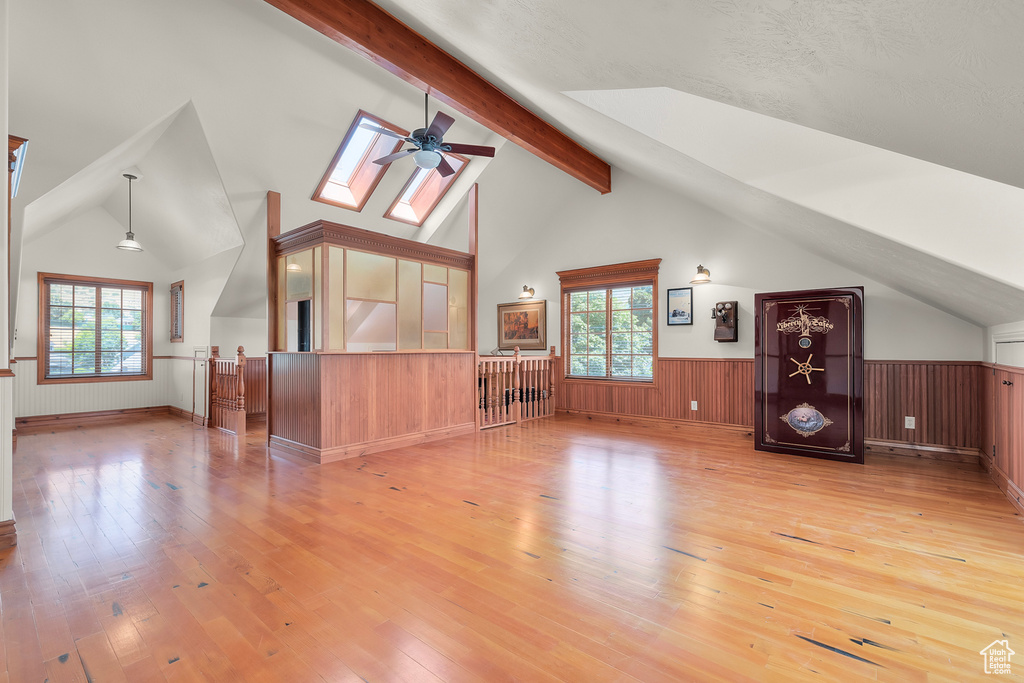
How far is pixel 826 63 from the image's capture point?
1.32 m

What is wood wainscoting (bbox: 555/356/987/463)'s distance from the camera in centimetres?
478

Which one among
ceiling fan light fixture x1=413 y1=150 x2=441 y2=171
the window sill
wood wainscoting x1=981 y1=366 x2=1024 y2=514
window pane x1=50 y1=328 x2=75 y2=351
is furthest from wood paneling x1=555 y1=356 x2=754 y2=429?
window pane x1=50 y1=328 x2=75 y2=351

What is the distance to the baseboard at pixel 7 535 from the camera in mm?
2744

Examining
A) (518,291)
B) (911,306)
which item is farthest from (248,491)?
(911,306)

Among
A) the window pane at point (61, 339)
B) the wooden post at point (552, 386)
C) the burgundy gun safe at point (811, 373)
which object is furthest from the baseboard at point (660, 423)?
the window pane at point (61, 339)

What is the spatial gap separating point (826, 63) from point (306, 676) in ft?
8.57

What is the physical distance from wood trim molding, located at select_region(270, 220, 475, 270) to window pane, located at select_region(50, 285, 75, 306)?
4650 mm

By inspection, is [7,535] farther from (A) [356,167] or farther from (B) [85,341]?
(B) [85,341]

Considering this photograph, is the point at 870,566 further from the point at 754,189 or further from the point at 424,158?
the point at 424,158

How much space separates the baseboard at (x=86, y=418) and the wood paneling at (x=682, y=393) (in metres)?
6.36

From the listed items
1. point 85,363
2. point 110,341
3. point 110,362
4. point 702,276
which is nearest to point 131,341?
point 110,341

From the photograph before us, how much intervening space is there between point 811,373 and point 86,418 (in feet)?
34.5

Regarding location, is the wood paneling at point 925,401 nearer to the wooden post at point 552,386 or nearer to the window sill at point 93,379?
the wooden post at point 552,386

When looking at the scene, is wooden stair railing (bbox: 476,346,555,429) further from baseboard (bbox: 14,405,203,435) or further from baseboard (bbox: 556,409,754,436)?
baseboard (bbox: 14,405,203,435)
